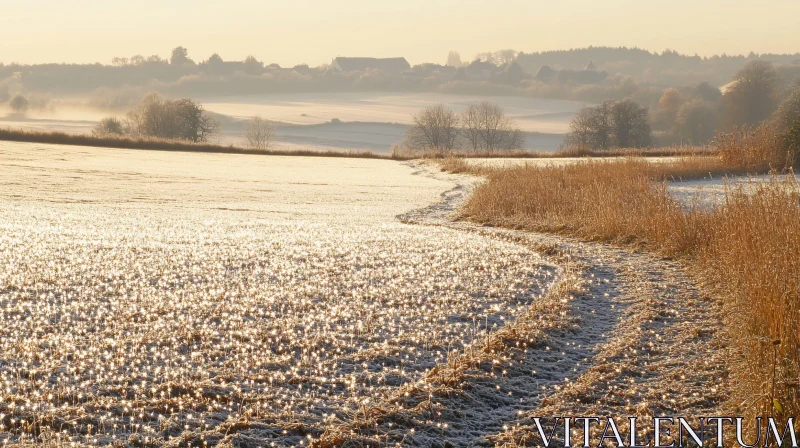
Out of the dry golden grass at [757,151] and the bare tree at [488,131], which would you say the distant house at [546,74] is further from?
the dry golden grass at [757,151]

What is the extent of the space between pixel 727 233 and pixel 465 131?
276 ft

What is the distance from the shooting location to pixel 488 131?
9075 cm

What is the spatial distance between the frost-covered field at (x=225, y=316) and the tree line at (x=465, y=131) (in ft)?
233

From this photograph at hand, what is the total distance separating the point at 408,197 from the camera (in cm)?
2875

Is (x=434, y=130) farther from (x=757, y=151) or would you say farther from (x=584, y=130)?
(x=757, y=151)

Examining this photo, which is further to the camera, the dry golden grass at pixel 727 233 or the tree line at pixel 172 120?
the tree line at pixel 172 120

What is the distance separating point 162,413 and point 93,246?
8586 mm

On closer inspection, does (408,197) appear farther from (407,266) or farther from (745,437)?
(745,437)

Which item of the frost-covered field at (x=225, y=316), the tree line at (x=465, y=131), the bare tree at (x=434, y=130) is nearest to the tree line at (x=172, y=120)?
the bare tree at (x=434, y=130)

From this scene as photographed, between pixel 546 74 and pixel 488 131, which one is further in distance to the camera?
pixel 546 74

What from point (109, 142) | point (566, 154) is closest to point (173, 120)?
point (109, 142)

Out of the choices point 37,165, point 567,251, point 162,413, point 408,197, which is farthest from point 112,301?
point 37,165

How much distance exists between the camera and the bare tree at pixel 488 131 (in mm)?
91000

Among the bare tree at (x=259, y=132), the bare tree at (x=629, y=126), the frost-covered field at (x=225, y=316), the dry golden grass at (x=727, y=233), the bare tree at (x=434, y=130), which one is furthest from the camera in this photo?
the bare tree at (x=259, y=132)
